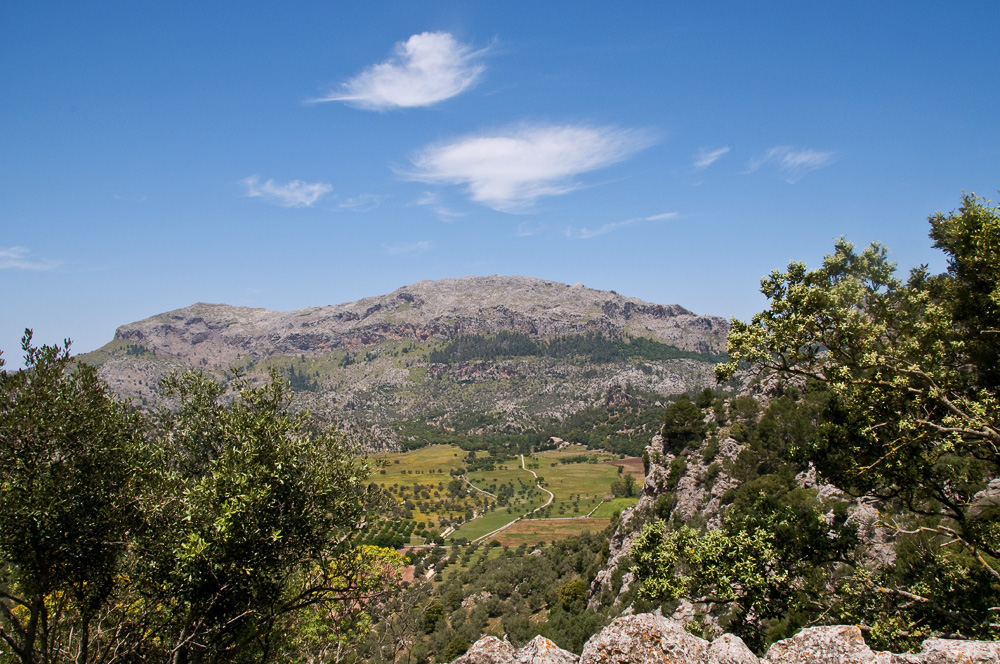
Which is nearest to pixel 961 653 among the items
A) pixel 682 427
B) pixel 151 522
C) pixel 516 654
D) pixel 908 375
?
pixel 516 654

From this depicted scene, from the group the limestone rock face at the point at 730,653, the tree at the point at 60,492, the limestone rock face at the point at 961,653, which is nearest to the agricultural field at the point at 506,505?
the tree at the point at 60,492

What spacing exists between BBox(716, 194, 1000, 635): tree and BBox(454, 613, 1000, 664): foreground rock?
21.6ft

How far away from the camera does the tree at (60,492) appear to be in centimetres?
1207

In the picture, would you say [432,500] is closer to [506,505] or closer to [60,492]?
[506,505]

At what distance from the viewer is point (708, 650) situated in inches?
362

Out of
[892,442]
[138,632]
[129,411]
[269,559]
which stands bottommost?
[138,632]

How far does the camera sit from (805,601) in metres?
15.2

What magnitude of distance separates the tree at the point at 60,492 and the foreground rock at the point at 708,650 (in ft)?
34.2

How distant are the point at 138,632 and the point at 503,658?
38.7ft

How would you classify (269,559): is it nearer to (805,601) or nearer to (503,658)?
(503,658)

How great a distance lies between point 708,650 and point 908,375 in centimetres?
1101

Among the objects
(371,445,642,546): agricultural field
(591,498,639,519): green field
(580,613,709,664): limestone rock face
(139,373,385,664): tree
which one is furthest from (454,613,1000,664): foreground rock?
(591,498,639,519): green field

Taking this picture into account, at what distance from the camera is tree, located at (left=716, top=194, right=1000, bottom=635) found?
13.7 metres

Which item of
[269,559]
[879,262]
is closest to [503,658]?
[269,559]
